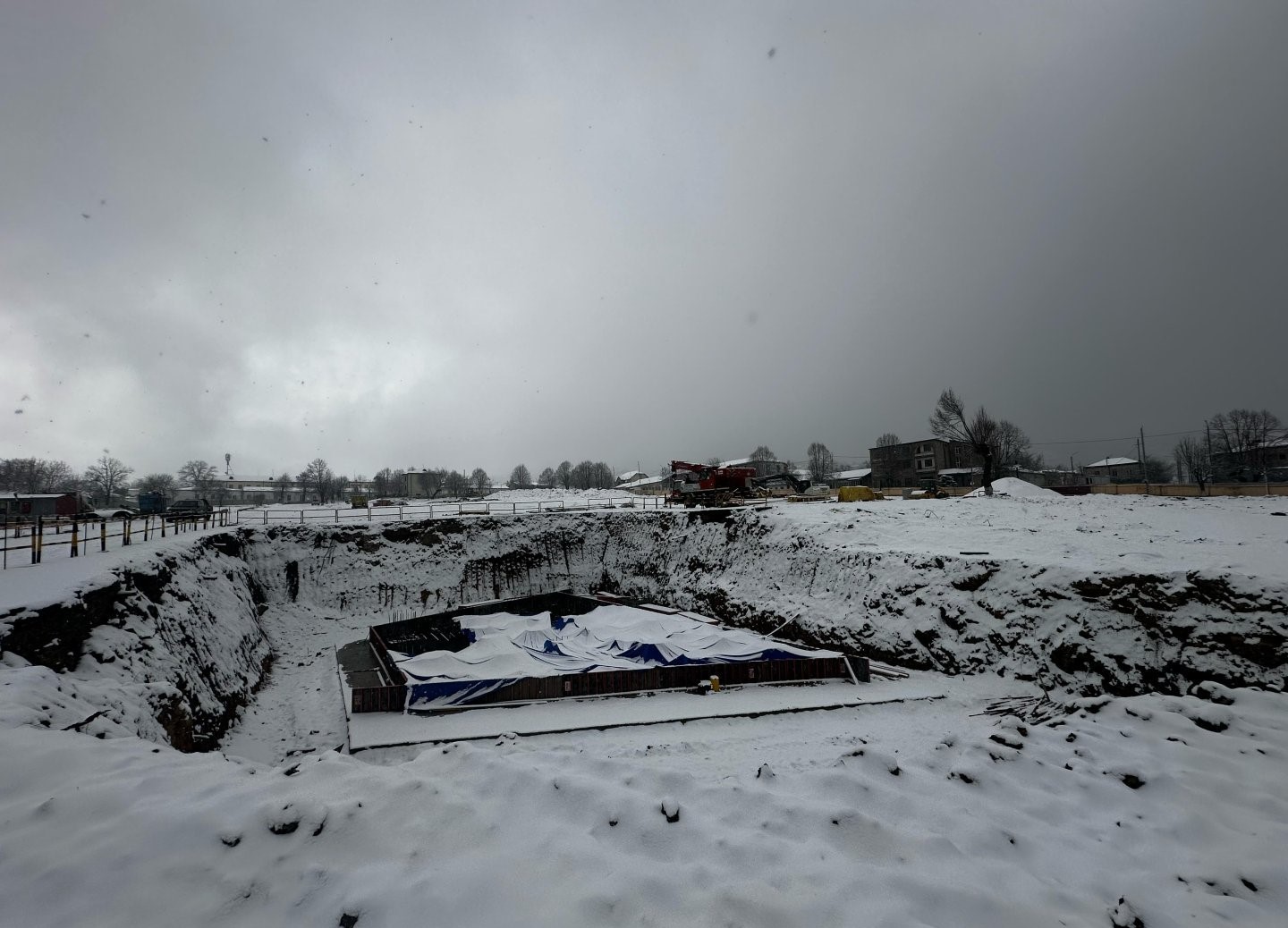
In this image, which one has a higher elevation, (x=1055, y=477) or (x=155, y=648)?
(x=1055, y=477)

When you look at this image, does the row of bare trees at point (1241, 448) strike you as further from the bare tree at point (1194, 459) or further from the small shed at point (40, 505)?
the small shed at point (40, 505)

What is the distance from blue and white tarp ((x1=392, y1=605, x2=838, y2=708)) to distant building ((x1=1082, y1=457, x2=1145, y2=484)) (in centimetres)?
8561

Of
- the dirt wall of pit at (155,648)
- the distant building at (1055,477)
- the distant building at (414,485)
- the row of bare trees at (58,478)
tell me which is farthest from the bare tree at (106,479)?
the distant building at (1055,477)

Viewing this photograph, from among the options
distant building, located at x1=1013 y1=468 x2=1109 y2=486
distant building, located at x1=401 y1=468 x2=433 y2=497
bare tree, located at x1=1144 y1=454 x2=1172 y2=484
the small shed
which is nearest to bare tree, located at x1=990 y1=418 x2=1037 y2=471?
distant building, located at x1=1013 y1=468 x2=1109 y2=486

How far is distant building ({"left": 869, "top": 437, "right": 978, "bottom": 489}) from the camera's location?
75.6 m

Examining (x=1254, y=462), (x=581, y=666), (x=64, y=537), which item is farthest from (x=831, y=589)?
(x=1254, y=462)

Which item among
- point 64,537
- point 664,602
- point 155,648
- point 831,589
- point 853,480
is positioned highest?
point 853,480

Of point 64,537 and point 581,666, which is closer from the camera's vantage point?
point 581,666

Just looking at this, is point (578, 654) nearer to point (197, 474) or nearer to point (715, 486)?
point (715, 486)

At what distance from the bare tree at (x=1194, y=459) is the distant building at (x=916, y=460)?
73.0 ft

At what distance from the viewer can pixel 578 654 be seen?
622 inches

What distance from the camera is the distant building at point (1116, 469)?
75625mm

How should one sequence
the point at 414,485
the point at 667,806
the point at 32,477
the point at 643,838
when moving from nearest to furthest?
the point at 643,838
the point at 667,806
the point at 32,477
the point at 414,485

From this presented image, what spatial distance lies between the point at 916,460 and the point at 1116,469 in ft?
103
